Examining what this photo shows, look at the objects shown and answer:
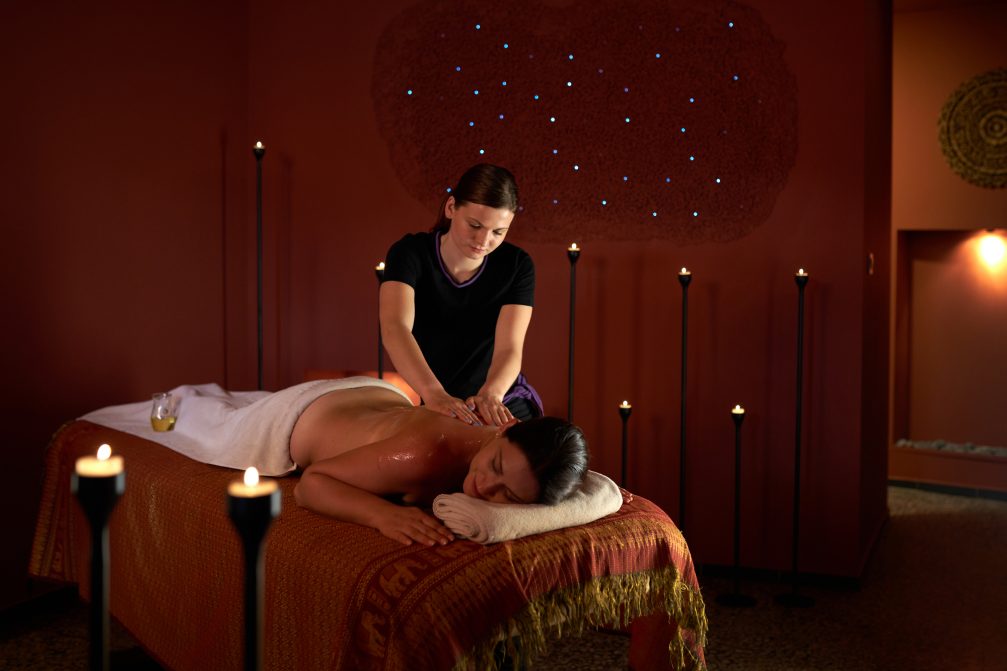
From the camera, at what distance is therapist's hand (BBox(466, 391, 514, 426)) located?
1964 mm

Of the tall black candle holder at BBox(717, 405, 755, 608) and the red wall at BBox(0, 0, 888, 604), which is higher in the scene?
the red wall at BBox(0, 0, 888, 604)

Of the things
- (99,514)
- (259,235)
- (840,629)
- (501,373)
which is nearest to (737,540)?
(840,629)

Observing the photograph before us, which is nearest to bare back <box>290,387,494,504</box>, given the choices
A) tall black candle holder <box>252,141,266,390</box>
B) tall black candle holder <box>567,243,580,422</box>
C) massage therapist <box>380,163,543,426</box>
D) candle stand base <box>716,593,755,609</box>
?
massage therapist <box>380,163,543,426</box>

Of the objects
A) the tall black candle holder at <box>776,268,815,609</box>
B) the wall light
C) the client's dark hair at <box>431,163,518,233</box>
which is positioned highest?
the wall light

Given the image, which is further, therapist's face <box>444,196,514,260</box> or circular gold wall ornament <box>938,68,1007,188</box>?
circular gold wall ornament <box>938,68,1007,188</box>

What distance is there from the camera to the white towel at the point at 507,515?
1.62 metres

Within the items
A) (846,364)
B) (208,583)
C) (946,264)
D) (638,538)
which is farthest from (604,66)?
(946,264)

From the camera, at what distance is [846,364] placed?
326cm

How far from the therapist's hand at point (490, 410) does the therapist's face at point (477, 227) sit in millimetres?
421

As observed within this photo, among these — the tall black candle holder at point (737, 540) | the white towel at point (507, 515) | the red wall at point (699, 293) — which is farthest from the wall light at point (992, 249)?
the white towel at point (507, 515)

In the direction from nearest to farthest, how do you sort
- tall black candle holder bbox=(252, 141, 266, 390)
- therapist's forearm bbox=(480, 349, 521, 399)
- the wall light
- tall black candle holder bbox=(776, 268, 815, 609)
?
therapist's forearm bbox=(480, 349, 521, 399) → tall black candle holder bbox=(776, 268, 815, 609) → tall black candle holder bbox=(252, 141, 266, 390) → the wall light

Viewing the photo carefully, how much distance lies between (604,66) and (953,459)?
306 centimetres

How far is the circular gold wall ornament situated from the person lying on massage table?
4053 millimetres

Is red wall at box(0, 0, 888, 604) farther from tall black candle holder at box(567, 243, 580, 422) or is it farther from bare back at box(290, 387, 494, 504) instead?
bare back at box(290, 387, 494, 504)
